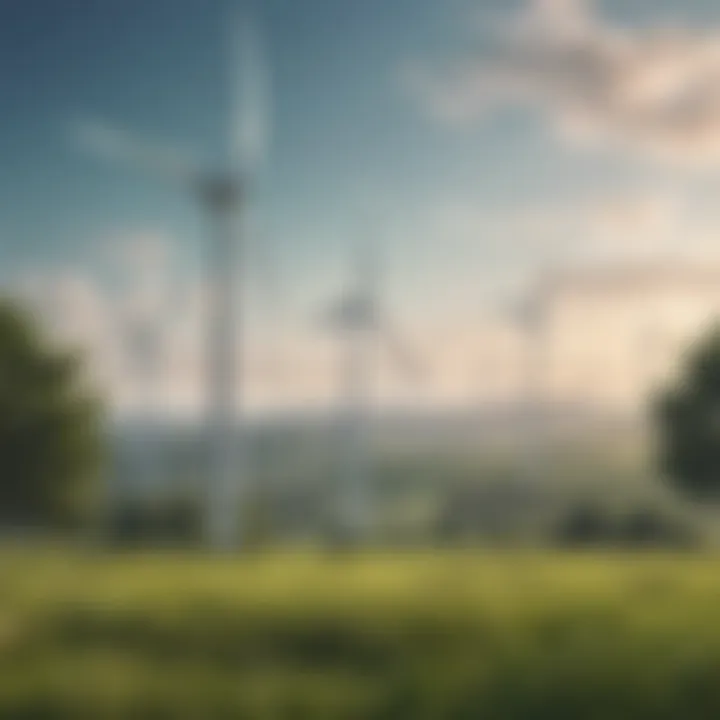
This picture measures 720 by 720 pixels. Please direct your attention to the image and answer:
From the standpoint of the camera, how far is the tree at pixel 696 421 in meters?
7.38

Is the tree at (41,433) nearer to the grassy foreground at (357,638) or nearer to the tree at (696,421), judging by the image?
the grassy foreground at (357,638)

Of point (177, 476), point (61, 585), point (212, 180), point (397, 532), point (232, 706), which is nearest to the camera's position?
point (232, 706)

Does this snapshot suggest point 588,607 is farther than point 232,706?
Yes

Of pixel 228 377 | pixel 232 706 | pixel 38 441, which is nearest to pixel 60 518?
pixel 38 441

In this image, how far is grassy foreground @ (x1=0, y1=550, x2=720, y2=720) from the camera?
469 centimetres

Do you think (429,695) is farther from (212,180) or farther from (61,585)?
(212,180)

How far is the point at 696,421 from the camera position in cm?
777

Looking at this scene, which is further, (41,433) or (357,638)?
(41,433)

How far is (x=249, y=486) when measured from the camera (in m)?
6.06

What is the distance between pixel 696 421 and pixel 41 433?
417cm

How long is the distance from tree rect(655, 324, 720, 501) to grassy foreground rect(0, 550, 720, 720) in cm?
221

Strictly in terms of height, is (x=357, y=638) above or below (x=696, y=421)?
below

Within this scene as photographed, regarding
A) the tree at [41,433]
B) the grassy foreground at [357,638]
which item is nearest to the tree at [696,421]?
the grassy foreground at [357,638]

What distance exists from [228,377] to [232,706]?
1546mm
